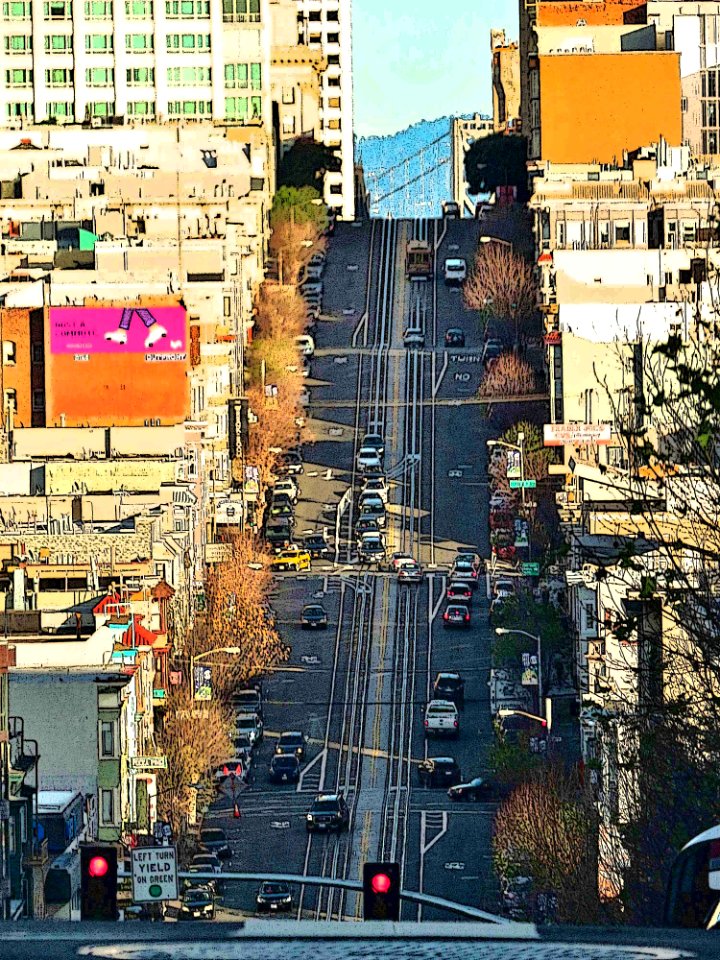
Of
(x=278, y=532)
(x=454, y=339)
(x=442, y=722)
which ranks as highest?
(x=454, y=339)

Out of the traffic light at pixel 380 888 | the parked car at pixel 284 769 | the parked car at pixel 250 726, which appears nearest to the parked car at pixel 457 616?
the parked car at pixel 250 726

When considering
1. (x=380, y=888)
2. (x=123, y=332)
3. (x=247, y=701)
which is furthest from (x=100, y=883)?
(x=123, y=332)

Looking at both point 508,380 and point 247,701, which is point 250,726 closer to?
point 247,701

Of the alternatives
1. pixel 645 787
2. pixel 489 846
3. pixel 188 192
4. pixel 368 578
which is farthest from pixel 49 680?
pixel 188 192

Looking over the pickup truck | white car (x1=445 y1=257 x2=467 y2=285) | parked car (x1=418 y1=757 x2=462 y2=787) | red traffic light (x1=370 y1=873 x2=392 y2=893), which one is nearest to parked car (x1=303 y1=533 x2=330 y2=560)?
the pickup truck

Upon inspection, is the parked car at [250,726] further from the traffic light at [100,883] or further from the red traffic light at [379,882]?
the red traffic light at [379,882]

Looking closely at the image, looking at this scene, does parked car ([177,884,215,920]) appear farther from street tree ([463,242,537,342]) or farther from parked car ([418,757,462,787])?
street tree ([463,242,537,342])

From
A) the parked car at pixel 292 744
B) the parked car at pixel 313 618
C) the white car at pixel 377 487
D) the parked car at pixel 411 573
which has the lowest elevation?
the parked car at pixel 292 744

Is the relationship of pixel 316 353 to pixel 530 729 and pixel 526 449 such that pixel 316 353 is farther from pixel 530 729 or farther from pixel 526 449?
pixel 530 729
